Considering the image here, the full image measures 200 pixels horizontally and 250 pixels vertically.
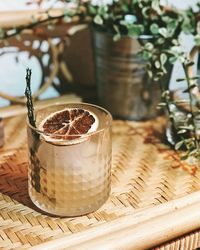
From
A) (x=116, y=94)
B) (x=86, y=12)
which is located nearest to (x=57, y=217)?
(x=116, y=94)

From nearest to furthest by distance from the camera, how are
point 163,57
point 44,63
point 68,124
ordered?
point 68,124, point 163,57, point 44,63

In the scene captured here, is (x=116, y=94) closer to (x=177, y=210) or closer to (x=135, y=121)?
(x=135, y=121)

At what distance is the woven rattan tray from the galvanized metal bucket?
36 millimetres

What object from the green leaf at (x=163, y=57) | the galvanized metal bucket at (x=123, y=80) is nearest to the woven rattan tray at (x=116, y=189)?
the galvanized metal bucket at (x=123, y=80)

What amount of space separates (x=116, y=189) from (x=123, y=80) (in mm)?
279

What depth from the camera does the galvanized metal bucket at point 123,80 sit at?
0.96 metres

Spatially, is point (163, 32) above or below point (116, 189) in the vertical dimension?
above

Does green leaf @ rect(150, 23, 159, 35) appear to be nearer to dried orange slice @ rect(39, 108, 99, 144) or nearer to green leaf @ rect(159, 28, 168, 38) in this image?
green leaf @ rect(159, 28, 168, 38)

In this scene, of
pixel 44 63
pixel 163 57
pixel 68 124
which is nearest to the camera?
pixel 68 124

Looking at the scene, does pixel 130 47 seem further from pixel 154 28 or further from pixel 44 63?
pixel 44 63

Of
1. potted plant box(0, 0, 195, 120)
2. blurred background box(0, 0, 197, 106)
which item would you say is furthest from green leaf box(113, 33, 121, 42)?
blurred background box(0, 0, 197, 106)

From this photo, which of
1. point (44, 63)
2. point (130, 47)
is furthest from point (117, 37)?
point (44, 63)

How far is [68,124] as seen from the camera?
0.70m

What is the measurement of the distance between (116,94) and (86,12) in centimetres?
19
